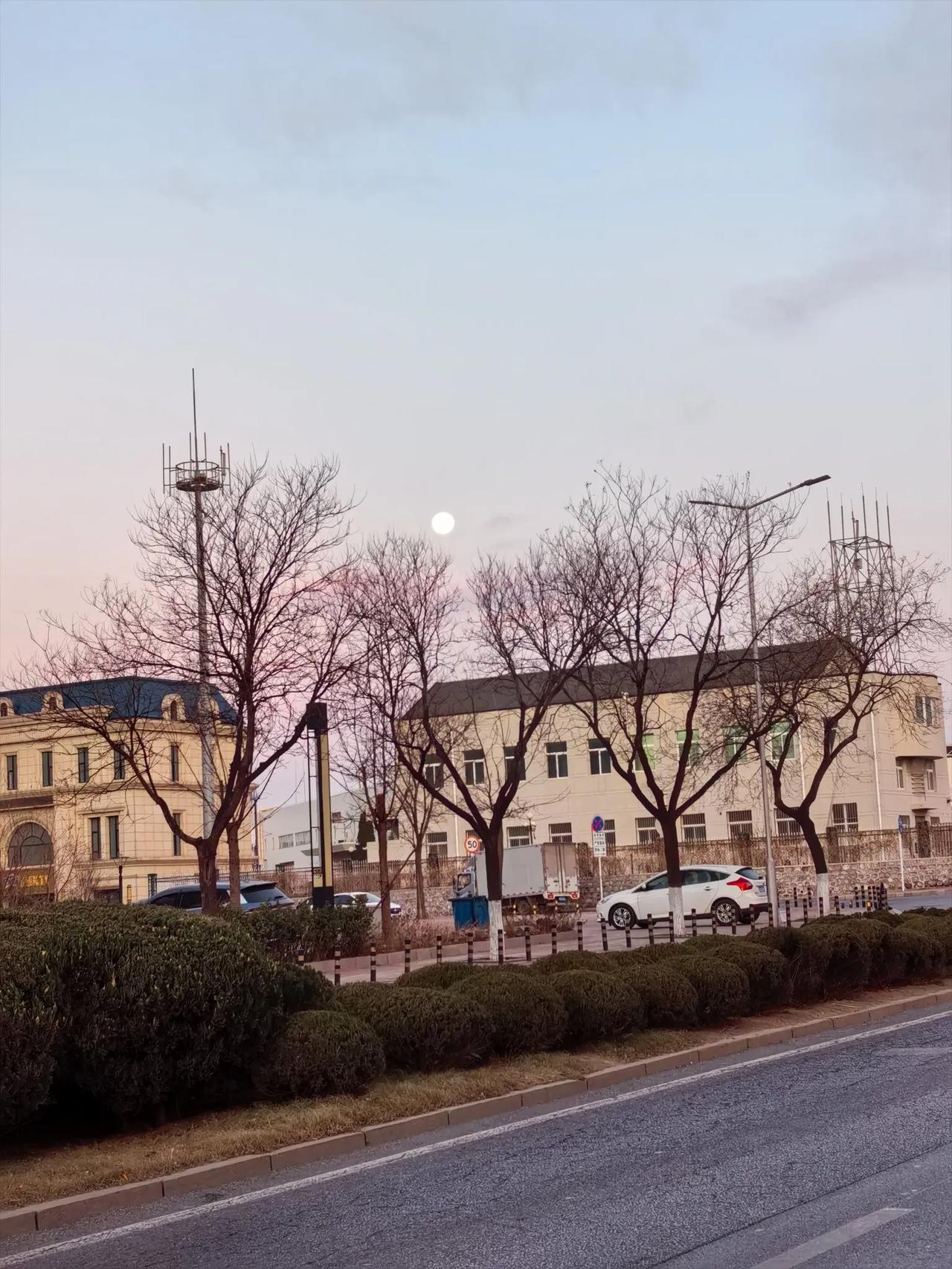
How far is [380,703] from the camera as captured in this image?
28844 millimetres

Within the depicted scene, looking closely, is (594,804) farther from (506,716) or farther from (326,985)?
(326,985)

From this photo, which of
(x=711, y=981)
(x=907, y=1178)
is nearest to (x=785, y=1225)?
(x=907, y=1178)

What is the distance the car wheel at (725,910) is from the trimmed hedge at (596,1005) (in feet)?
86.6

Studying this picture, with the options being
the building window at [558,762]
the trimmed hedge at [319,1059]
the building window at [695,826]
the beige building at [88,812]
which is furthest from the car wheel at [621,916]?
the building window at [558,762]

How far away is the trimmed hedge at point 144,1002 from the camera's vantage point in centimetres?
945

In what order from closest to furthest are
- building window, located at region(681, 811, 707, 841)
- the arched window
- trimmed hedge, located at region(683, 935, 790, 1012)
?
trimmed hedge, located at region(683, 935, 790, 1012) < the arched window < building window, located at region(681, 811, 707, 841)

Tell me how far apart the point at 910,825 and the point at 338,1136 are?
64979 mm

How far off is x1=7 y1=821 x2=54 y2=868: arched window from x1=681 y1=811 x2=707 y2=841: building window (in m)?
30.4

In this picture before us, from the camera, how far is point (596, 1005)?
1317 cm

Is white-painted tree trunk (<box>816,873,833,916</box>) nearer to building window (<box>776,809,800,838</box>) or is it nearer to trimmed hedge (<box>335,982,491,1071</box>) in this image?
trimmed hedge (<box>335,982,491,1071</box>)

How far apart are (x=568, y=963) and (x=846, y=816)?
57.5m

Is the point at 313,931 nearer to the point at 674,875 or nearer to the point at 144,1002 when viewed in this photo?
the point at 674,875

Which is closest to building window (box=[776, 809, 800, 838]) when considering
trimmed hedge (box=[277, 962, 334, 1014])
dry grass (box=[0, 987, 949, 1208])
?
dry grass (box=[0, 987, 949, 1208])

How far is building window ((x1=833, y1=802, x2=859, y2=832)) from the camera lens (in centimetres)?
6944
